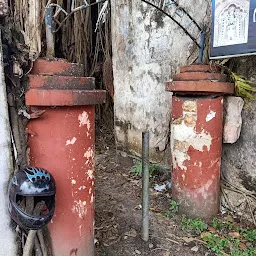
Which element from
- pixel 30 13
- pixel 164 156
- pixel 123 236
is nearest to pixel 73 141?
pixel 30 13

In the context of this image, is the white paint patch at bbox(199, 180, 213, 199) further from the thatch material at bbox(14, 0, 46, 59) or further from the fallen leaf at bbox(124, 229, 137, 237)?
the thatch material at bbox(14, 0, 46, 59)

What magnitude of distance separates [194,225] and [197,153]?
2.17ft

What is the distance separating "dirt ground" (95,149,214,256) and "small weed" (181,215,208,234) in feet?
0.21

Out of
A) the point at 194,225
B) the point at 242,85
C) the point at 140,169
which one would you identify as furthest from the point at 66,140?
the point at 140,169

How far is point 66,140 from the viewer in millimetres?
1590

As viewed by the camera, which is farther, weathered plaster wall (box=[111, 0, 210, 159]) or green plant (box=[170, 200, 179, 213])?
weathered plaster wall (box=[111, 0, 210, 159])

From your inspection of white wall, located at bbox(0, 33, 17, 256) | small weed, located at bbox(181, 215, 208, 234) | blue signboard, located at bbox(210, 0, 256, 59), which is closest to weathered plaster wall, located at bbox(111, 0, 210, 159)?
blue signboard, located at bbox(210, 0, 256, 59)

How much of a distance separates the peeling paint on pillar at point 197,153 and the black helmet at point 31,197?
5.29 feet

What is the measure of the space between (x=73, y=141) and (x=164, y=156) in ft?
7.38

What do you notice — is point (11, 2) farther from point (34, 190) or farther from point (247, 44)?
point (247, 44)

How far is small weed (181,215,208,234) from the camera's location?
8.70ft

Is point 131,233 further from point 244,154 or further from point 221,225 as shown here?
point 244,154

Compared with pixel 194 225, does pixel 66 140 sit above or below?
above

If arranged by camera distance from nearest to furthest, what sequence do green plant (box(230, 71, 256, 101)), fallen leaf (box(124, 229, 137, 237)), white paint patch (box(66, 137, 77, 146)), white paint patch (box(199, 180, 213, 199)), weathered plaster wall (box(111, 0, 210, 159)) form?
white paint patch (box(66, 137, 77, 146)) < fallen leaf (box(124, 229, 137, 237)) < green plant (box(230, 71, 256, 101)) < white paint patch (box(199, 180, 213, 199)) < weathered plaster wall (box(111, 0, 210, 159))
